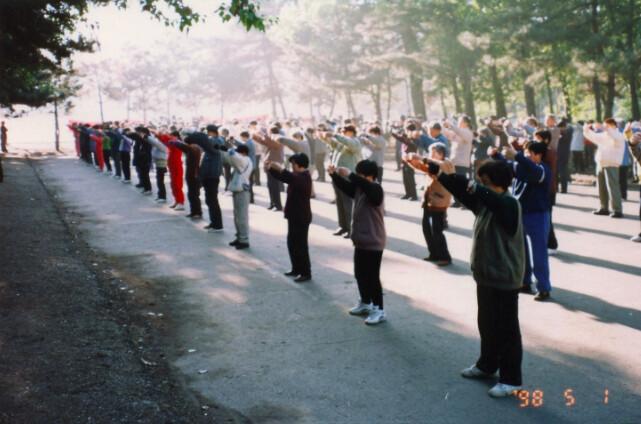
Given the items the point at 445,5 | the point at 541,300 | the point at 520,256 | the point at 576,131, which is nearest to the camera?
the point at 520,256

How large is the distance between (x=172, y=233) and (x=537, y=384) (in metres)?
8.81

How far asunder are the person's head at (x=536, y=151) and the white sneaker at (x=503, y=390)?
3547mm

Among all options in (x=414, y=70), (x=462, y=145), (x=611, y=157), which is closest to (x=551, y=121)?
(x=611, y=157)

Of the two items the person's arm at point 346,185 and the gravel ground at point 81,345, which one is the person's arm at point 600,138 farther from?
the gravel ground at point 81,345

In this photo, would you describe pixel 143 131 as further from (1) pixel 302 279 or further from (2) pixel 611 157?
(2) pixel 611 157

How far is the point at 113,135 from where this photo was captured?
77.2 ft

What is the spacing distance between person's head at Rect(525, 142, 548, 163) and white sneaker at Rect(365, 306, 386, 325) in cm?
272

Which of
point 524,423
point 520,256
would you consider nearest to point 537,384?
point 524,423

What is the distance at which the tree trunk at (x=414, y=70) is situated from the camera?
3179 cm

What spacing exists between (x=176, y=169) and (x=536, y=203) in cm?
963

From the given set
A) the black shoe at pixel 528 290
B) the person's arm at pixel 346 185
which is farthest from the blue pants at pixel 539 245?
the person's arm at pixel 346 185

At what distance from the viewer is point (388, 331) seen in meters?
6.76

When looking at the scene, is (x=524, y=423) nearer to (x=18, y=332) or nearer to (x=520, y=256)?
(x=520, y=256)

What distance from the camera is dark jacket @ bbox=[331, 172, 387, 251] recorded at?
685cm
